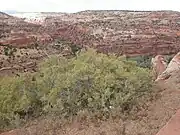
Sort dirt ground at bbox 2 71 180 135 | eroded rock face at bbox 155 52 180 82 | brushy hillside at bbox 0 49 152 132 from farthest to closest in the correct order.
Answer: eroded rock face at bbox 155 52 180 82, brushy hillside at bbox 0 49 152 132, dirt ground at bbox 2 71 180 135

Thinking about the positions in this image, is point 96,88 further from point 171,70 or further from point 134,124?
point 171,70

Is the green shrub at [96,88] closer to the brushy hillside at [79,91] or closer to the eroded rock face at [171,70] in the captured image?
the brushy hillside at [79,91]

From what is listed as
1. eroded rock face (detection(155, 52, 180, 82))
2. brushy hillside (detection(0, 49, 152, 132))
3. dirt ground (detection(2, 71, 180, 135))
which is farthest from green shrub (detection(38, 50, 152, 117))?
eroded rock face (detection(155, 52, 180, 82))

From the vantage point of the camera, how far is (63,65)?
81.8 feet

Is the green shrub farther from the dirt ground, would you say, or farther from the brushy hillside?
the dirt ground

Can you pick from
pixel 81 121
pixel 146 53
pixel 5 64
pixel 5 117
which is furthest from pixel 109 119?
pixel 146 53

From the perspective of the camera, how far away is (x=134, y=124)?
1473 centimetres

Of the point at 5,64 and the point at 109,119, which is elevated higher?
the point at 109,119

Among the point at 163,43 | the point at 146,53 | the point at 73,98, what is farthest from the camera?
the point at 163,43

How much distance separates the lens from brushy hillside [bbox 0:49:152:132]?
61.4 feet

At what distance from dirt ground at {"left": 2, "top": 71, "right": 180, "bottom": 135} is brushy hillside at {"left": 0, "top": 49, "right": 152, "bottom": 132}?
101 centimetres

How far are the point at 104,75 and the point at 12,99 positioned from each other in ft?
22.0

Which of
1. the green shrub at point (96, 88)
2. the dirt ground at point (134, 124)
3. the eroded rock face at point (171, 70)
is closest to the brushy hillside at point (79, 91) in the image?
the green shrub at point (96, 88)

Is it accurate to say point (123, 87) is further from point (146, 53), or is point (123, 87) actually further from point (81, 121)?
point (146, 53)
